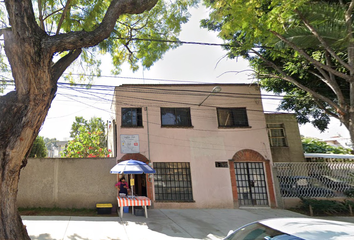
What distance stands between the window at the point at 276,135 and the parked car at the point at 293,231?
37.8 ft

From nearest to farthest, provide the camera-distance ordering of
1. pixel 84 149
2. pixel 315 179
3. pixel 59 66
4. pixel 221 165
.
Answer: pixel 59 66 → pixel 315 179 → pixel 221 165 → pixel 84 149

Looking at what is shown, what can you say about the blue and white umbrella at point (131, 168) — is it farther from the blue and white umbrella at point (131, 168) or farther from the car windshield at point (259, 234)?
the car windshield at point (259, 234)

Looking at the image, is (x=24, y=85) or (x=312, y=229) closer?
(x=312, y=229)

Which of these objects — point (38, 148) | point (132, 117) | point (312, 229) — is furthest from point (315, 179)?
point (38, 148)

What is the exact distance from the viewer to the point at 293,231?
2756mm

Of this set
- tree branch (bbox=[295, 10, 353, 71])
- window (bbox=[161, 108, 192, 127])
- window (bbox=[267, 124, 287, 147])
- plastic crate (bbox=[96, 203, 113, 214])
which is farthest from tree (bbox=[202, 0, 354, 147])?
plastic crate (bbox=[96, 203, 113, 214])

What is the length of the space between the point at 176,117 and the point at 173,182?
3376 mm

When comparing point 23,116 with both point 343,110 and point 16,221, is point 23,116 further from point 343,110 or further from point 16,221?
point 343,110

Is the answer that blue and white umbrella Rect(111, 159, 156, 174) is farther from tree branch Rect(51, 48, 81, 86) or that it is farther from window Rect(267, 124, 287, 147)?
window Rect(267, 124, 287, 147)

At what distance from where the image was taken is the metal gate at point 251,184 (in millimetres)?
11688

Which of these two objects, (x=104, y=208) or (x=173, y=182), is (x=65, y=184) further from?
(x=173, y=182)

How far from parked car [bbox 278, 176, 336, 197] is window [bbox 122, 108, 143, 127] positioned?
815cm

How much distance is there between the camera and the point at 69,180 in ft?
33.4

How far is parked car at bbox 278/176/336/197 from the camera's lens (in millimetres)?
11453
